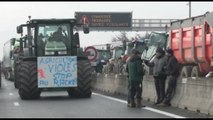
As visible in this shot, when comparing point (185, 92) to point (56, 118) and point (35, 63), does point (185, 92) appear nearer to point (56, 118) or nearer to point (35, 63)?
point (56, 118)

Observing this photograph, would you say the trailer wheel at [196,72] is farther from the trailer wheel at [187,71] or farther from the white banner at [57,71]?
the white banner at [57,71]

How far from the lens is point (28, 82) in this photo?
20.9 metres

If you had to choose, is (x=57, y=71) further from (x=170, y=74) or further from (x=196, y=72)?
(x=196, y=72)

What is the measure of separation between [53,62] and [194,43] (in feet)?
20.1

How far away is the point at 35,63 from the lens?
21.5m

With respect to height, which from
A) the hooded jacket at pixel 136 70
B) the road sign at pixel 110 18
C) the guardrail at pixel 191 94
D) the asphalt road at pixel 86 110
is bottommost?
the asphalt road at pixel 86 110

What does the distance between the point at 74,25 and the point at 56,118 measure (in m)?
8.77

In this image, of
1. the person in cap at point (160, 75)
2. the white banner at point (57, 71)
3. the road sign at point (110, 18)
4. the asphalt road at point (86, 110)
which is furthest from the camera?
the road sign at point (110, 18)

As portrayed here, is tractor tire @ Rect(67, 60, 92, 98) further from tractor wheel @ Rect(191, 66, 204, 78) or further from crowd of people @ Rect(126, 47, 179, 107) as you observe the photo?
tractor wheel @ Rect(191, 66, 204, 78)

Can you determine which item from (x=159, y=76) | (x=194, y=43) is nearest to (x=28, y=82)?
(x=159, y=76)

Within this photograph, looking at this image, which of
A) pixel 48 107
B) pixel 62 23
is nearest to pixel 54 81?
pixel 62 23

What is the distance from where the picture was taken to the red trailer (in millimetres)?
23000

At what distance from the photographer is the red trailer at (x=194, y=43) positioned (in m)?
23.0

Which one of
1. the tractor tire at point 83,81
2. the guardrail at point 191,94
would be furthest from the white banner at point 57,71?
the guardrail at point 191,94
